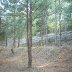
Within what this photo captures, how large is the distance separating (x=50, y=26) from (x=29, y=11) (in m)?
29.0

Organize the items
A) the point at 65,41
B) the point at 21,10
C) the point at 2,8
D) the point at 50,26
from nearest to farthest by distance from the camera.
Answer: the point at 21,10 → the point at 2,8 → the point at 65,41 → the point at 50,26

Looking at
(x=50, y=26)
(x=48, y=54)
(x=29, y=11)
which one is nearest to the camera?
(x=29, y=11)

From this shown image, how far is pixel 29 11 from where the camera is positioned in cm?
1812

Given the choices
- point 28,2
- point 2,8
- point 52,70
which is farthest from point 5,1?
point 52,70

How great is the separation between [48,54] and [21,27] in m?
5.84

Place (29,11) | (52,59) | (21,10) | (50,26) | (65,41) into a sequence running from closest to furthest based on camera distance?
(29,11) → (21,10) → (52,59) → (65,41) → (50,26)

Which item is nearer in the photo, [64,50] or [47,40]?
[64,50]

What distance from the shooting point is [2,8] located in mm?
29516

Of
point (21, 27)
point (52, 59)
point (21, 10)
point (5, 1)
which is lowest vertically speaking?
point (52, 59)

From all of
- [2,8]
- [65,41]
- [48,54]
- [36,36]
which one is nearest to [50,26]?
[36,36]

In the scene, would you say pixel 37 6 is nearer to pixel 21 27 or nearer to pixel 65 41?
pixel 21 27

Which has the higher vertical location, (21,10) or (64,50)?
(21,10)

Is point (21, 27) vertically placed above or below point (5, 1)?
below

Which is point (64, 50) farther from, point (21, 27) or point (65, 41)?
point (65, 41)
